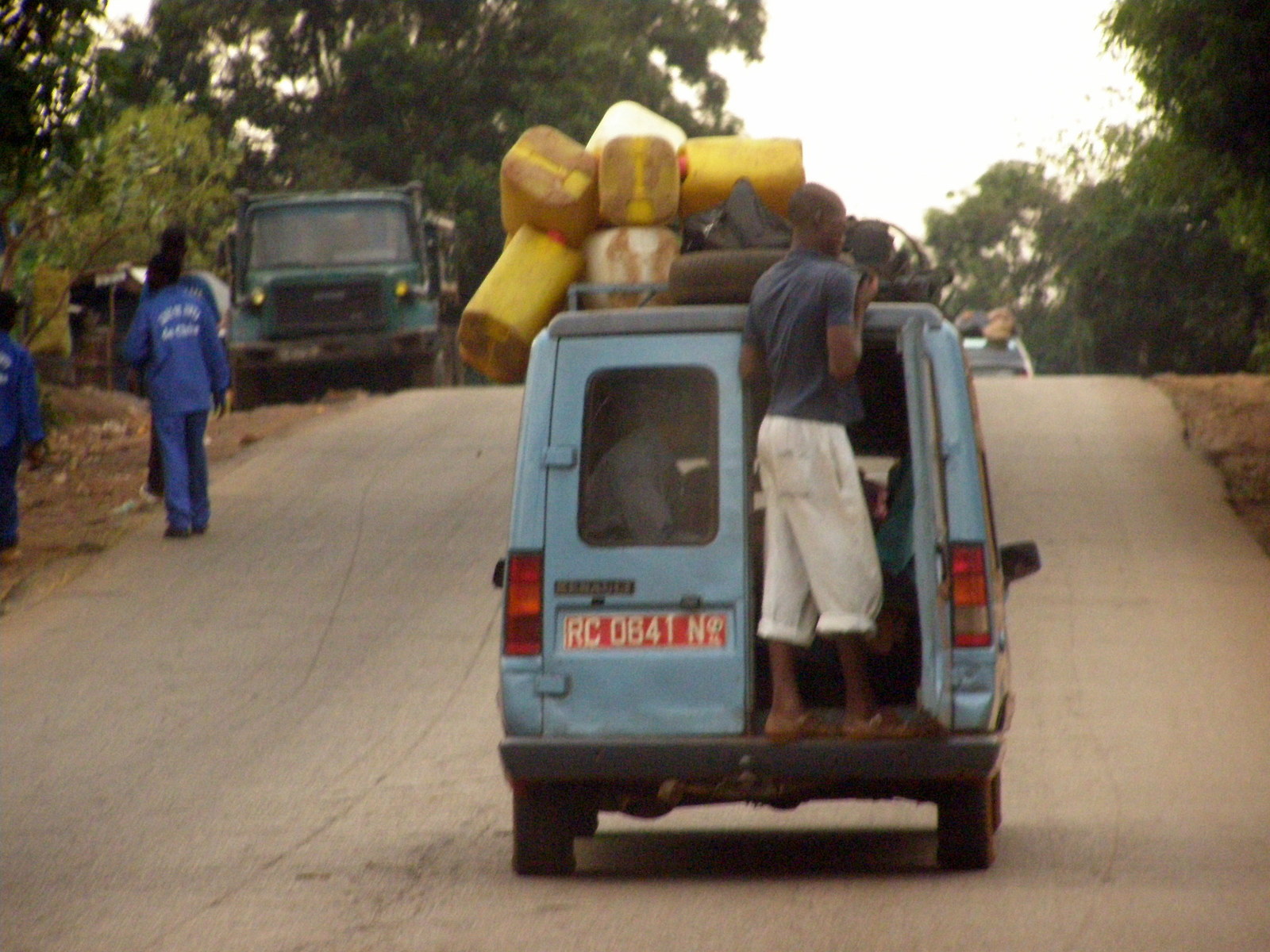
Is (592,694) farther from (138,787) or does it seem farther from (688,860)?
(138,787)

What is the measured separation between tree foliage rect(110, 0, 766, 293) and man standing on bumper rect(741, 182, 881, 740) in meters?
36.5

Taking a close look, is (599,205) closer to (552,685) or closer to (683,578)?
(683,578)

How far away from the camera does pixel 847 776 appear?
6.35 m

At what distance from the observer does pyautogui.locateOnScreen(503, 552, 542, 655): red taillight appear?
6469 mm

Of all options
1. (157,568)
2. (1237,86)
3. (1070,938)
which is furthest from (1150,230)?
(1070,938)

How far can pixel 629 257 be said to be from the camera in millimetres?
7641

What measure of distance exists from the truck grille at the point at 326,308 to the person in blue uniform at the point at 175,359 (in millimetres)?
11949

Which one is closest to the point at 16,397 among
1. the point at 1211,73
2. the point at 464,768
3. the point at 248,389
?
the point at 464,768

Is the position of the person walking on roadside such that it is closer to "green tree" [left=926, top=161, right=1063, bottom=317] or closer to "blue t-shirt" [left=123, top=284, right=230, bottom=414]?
"blue t-shirt" [left=123, top=284, right=230, bottom=414]

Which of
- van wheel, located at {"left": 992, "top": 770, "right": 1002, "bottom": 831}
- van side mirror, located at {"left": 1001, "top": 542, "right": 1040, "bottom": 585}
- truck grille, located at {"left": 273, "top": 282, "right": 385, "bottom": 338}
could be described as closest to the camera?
van side mirror, located at {"left": 1001, "top": 542, "right": 1040, "bottom": 585}

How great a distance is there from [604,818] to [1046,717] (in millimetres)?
2279

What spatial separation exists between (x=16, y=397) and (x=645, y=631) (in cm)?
796

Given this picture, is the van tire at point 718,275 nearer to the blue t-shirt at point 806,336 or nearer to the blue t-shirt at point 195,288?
the blue t-shirt at point 806,336

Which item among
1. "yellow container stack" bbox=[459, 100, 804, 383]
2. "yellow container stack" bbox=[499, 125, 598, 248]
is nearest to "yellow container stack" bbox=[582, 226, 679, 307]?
"yellow container stack" bbox=[459, 100, 804, 383]
